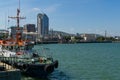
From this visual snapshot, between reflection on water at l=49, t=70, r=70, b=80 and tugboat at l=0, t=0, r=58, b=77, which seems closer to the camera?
tugboat at l=0, t=0, r=58, b=77

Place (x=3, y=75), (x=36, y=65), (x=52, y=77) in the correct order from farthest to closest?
(x=52, y=77) < (x=36, y=65) < (x=3, y=75)

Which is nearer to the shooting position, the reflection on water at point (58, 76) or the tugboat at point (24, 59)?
the tugboat at point (24, 59)

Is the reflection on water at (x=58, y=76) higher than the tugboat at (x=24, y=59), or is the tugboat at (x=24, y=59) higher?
the tugboat at (x=24, y=59)

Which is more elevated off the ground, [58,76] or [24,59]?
[24,59]

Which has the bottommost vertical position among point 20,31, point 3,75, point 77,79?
point 77,79

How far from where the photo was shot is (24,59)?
39375 millimetres

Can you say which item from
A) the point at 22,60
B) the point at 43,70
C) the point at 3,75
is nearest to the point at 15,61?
the point at 22,60

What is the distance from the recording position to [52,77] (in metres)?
40.1

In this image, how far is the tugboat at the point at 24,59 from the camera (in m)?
36.8

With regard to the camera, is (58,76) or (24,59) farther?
(58,76)

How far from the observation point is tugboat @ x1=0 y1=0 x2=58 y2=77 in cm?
3675

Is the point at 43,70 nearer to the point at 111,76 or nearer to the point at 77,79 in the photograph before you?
the point at 77,79

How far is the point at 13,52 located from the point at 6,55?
1.44 metres

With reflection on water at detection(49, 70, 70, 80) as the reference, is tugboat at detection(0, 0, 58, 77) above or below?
above
